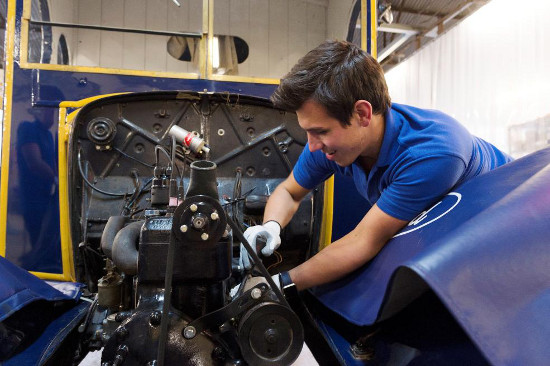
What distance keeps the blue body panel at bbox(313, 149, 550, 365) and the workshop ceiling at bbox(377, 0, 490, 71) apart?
5367mm

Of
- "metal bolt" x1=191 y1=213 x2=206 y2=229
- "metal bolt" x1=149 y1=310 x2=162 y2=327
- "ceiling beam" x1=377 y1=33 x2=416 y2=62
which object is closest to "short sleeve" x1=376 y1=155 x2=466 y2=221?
"metal bolt" x1=191 y1=213 x2=206 y2=229

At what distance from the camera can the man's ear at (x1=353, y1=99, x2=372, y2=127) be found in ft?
4.27

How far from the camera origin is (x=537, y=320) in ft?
2.16

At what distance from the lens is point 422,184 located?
121cm

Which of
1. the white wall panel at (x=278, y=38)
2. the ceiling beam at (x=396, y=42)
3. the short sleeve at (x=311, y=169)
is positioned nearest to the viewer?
the short sleeve at (x=311, y=169)

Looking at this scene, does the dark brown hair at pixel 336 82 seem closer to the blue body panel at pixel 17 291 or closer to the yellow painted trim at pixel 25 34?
the blue body panel at pixel 17 291

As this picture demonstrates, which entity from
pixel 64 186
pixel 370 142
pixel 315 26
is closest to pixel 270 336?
pixel 370 142

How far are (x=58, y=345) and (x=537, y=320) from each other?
136 centimetres

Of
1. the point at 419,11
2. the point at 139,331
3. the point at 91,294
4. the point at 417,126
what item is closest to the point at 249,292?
the point at 139,331

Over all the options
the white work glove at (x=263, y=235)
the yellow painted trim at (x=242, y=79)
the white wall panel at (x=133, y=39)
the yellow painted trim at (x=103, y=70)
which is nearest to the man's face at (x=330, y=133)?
the white work glove at (x=263, y=235)

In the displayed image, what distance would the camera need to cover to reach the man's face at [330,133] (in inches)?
51.8

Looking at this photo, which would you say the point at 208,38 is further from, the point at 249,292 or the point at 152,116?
the point at 249,292

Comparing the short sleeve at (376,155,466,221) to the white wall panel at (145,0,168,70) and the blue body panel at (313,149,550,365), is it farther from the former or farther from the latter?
the white wall panel at (145,0,168,70)

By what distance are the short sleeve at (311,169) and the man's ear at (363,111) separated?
0.37 metres
